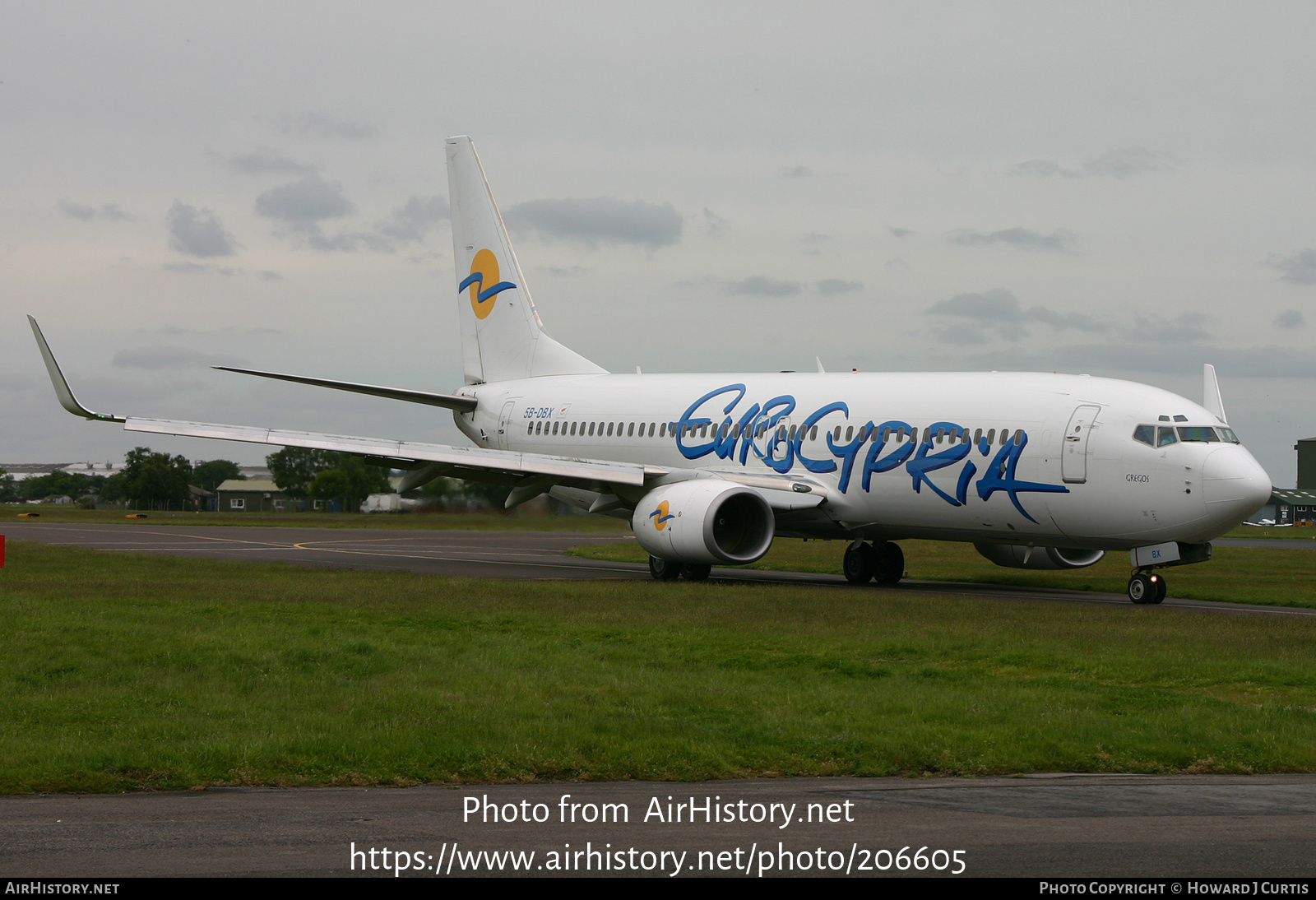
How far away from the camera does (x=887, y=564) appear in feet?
94.5

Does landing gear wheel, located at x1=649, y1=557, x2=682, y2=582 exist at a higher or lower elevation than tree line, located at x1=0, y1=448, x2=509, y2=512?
lower

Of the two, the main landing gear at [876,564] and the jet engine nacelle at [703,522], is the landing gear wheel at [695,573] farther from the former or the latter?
the main landing gear at [876,564]

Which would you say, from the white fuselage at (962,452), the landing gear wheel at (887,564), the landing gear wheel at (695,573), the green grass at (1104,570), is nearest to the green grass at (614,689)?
the white fuselage at (962,452)

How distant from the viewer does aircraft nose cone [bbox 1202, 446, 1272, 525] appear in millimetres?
21688

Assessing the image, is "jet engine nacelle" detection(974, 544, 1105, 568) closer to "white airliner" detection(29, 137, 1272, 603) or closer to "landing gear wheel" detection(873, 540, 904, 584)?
"white airliner" detection(29, 137, 1272, 603)

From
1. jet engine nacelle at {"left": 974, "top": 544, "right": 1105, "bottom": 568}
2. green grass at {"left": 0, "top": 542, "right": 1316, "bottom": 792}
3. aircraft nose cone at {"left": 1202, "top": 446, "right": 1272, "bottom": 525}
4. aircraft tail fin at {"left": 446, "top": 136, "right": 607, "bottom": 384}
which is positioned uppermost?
aircraft tail fin at {"left": 446, "top": 136, "right": 607, "bottom": 384}

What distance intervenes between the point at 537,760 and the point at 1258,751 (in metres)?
5.36

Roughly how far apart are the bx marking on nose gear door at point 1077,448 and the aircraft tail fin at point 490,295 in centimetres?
1485

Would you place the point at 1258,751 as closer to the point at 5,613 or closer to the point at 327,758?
the point at 327,758

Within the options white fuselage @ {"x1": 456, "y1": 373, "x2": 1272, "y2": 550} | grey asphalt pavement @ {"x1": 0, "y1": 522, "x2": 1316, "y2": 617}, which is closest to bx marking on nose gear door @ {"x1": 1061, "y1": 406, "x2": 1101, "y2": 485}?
white fuselage @ {"x1": 456, "y1": 373, "x2": 1272, "y2": 550}

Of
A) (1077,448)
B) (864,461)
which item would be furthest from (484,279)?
(1077,448)

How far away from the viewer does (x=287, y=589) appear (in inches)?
891

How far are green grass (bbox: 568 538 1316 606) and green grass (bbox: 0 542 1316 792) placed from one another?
6530mm
